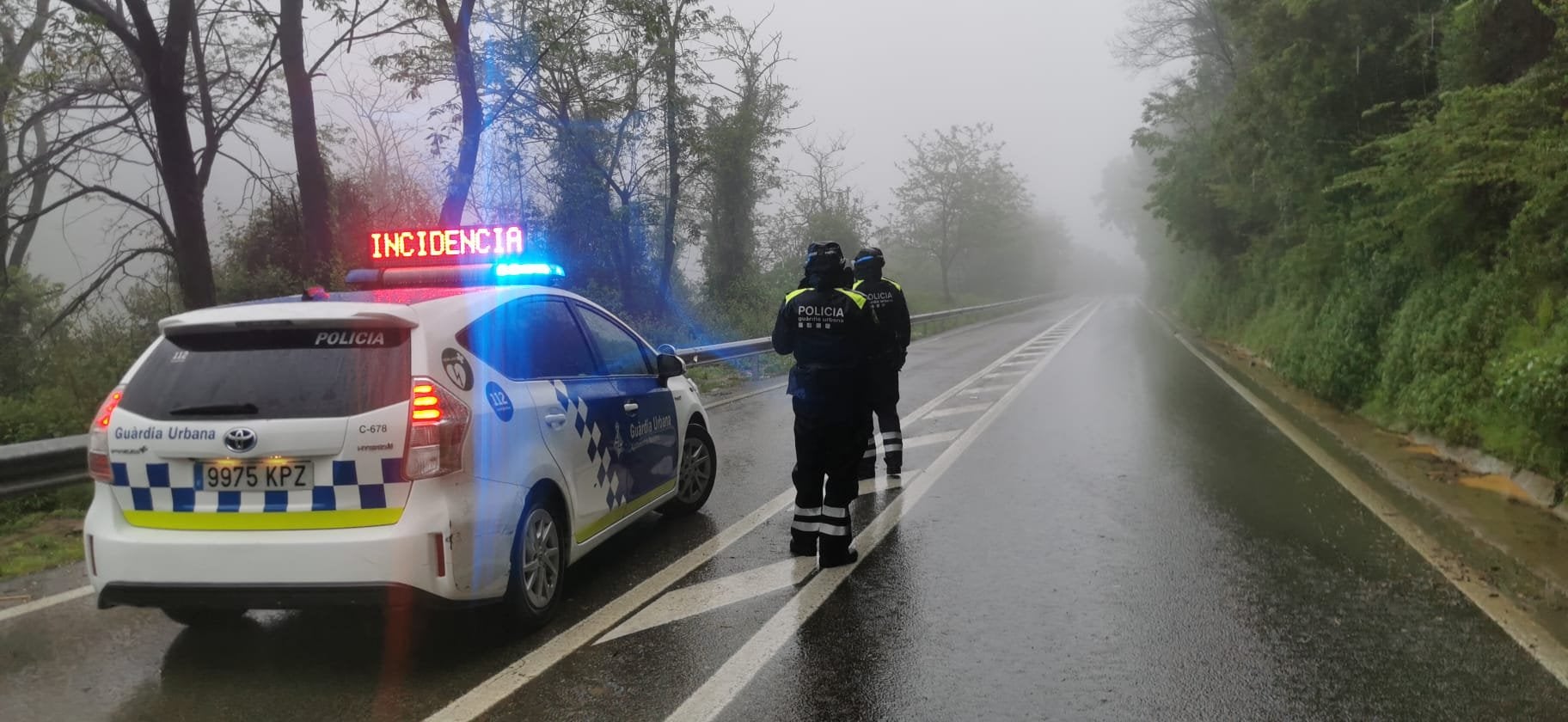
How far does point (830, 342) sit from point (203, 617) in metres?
3.41

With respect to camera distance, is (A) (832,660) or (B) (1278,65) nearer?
(A) (832,660)

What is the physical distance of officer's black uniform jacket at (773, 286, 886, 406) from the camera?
18.1 feet

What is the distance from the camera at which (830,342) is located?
5535 mm

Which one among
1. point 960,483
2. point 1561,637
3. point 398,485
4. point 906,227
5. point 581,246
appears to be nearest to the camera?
point 398,485

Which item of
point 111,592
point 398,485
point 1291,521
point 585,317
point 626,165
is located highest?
point 626,165

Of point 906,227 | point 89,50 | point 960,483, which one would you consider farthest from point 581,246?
point 906,227

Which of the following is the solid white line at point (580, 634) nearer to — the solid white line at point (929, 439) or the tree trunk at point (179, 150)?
the solid white line at point (929, 439)

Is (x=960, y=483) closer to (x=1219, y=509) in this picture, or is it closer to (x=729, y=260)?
(x=1219, y=509)

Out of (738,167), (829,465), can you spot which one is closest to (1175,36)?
(738,167)

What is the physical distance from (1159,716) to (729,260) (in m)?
25.3

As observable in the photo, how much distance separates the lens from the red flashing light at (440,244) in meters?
5.73

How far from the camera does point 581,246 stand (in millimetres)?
23219

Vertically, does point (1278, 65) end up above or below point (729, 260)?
above

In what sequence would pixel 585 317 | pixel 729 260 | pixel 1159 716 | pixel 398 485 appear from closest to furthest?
pixel 1159 716 < pixel 398 485 < pixel 585 317 < pixel 729 260
